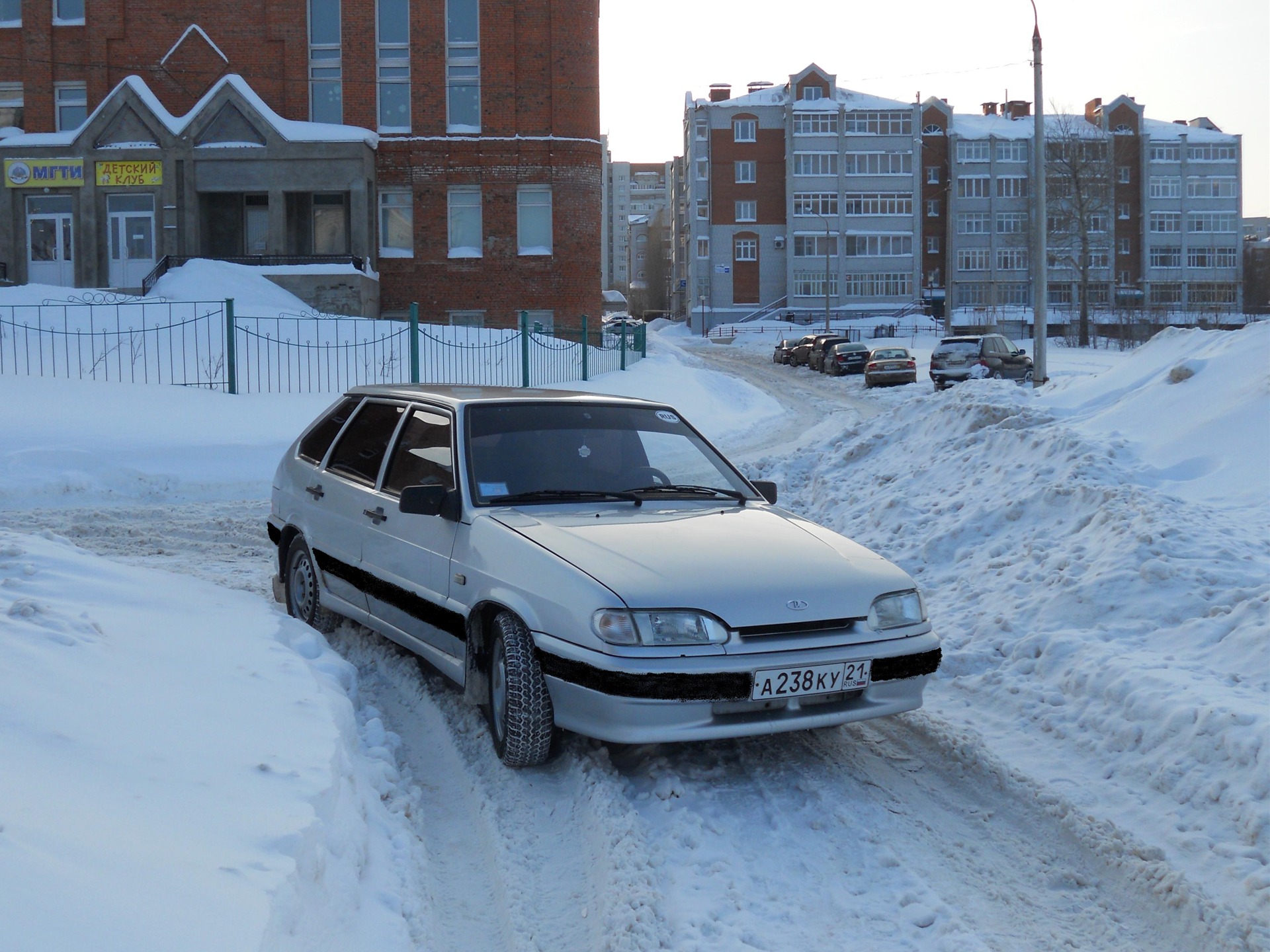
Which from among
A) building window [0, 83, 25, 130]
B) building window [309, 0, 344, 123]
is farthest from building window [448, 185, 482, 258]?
building window [0, 83, 25, 130]

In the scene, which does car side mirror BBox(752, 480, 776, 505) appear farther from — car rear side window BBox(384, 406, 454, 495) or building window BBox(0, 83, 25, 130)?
building window BBox(0, 83, 25, 130)

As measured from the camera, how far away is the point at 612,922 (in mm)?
3488

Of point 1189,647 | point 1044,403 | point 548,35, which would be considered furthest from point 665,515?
point 548,35

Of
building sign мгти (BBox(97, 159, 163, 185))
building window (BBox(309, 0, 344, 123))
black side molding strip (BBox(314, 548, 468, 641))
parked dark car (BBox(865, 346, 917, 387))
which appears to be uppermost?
building window (BBox(309, 0, 344, 123))

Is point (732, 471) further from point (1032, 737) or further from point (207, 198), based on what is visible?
point (207, 198)

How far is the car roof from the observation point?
584cm

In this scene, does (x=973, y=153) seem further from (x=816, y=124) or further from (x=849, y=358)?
(x=849, y=358)

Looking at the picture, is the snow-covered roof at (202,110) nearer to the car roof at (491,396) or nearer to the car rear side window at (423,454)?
the car roof at (491,396)

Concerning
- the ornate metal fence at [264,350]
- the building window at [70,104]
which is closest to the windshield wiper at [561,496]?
the ornate metal fence at [264,350]

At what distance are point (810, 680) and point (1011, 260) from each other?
88957mm

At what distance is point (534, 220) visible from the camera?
36906 millimetres

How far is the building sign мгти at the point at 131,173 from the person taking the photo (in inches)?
1346

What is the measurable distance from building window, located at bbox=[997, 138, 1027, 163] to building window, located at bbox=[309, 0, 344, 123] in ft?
205

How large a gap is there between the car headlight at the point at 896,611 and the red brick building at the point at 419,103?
107 feet
